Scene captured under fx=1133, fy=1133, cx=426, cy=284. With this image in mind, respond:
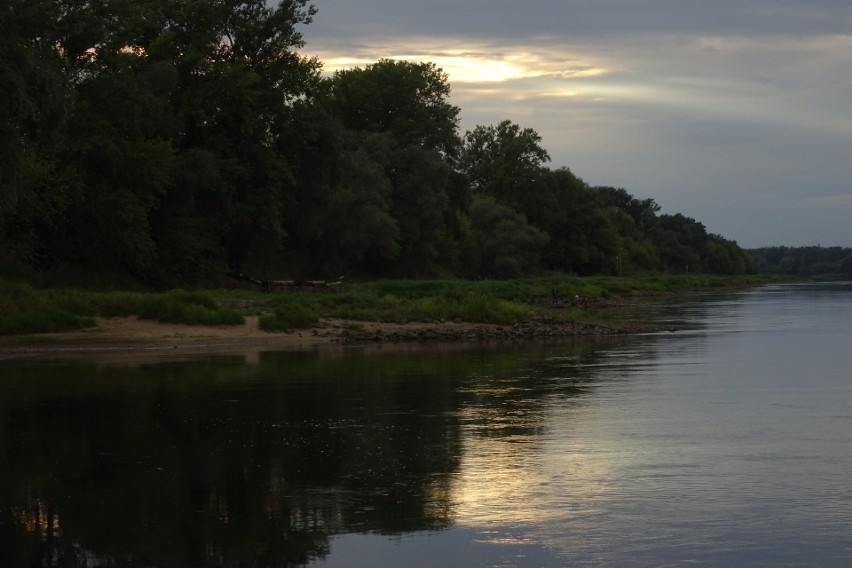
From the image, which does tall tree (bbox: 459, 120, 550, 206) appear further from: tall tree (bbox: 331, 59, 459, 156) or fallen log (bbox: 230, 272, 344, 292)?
fallen log (bbox: 230, 272, 344, 292)

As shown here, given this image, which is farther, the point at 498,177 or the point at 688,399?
the point at 498,177

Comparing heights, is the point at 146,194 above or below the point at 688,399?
above

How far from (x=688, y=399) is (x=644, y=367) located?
743cm

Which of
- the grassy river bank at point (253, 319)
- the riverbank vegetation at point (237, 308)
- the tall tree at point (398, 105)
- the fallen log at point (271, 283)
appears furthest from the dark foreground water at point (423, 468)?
the tall tree at point (398, 105)

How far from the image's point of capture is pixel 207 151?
186 feet

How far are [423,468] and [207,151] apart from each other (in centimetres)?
4474

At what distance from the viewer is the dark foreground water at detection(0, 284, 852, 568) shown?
10336mm

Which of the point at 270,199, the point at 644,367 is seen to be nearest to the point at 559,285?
the point at 270,199

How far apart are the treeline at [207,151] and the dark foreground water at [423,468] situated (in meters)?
12.9

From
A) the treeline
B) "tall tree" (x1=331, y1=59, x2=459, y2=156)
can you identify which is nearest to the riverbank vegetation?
the treeline

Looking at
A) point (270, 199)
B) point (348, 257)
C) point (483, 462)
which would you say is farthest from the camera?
point (348, 257)

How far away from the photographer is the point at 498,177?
12381cm

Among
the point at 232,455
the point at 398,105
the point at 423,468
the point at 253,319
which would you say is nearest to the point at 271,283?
the point at 253,319

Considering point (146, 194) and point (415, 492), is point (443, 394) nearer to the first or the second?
point (415, 492)
